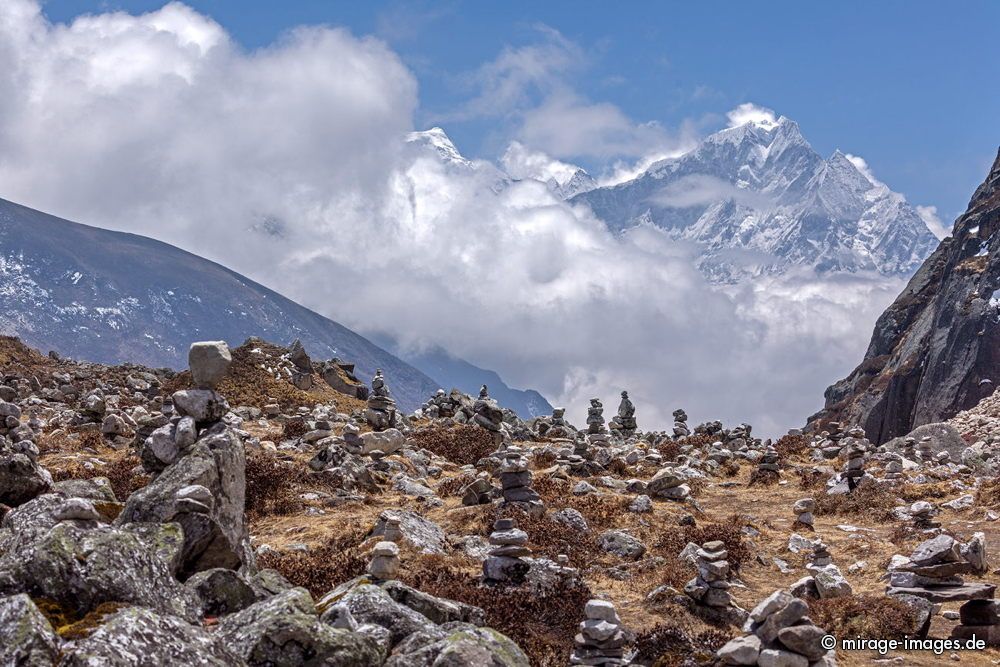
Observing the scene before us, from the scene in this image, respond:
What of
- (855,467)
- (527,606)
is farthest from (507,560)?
(855,467)

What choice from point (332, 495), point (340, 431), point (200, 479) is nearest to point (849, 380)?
point (340, 431)

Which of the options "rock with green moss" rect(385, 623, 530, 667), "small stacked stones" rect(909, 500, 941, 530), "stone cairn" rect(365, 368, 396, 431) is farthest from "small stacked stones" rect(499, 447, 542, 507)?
"stone cairn" rect(365, 368, 396, 431)

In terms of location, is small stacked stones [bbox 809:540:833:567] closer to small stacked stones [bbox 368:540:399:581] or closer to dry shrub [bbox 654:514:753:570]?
dry shrub [bbox 654:514:753:570]

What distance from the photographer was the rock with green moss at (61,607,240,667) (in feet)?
18.8

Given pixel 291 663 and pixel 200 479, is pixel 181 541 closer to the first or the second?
pixel 200 479

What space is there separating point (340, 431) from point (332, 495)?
10401 mm

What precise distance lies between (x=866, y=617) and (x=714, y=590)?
2290 mm

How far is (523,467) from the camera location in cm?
1986

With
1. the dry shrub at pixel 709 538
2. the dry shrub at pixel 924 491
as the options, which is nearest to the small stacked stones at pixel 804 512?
the dry shrub at pixel 709 538

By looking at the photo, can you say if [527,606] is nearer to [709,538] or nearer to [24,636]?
[709,538]

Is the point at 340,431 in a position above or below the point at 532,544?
above

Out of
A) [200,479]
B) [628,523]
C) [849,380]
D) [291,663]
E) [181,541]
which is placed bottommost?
[291,663]

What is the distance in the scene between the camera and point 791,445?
37438 millimetres

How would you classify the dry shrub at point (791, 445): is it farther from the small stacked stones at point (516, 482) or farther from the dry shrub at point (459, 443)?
the small stacked stones at point (516, 482)
